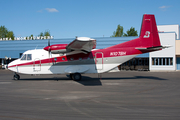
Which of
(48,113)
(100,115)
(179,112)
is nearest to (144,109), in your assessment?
(179,112)

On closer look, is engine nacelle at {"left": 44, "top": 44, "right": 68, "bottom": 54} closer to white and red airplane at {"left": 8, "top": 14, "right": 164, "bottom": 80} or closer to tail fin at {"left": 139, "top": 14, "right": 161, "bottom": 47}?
white and red airplane at {"left": 8, "top": 14, "right": 164, "bottom": 80}

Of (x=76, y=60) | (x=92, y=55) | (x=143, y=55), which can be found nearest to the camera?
(x=76, y=60)

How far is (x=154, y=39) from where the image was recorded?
657 inches

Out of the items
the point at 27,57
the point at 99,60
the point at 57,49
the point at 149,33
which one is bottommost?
the point at 99,60

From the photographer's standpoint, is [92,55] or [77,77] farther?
[92,55]

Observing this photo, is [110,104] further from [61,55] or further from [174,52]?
[174,52]

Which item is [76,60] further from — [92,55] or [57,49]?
[57,49]

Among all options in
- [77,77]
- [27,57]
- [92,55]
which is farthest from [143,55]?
[27,57]

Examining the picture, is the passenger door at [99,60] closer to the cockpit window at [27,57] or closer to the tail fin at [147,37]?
the tail fin at [147,37]

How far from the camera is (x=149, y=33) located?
54.6 ft

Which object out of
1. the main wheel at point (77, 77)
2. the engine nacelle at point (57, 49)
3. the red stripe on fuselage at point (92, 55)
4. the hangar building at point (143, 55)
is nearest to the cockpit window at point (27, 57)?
the red stripe on fuselage at point (92, 55)

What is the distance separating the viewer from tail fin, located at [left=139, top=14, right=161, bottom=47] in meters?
16.5

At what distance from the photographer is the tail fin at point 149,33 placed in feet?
54.0

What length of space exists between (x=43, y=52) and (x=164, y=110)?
12.4 meters
